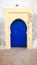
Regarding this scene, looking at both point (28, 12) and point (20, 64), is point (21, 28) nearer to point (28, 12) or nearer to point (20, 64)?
point (28, 12)

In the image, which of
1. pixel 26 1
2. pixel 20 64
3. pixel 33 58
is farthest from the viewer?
pixel 26 1

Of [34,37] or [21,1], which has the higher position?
[21,1]

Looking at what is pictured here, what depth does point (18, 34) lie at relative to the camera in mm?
11844

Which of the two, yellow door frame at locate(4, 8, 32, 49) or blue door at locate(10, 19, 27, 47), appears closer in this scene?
yellow door frame at locate(4, 8, 32, 49)

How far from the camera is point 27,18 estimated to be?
11453 millimetres

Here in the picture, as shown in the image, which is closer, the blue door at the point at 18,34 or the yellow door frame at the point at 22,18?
the yellow door frame at the point at 22,18

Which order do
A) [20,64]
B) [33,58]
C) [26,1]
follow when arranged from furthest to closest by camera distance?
[26,1] → [33,58] → [20,64]

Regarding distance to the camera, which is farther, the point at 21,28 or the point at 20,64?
the point at 21,28

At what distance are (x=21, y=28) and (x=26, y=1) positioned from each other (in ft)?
5.97

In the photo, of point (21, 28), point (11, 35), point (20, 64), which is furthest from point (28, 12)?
point (20, 64)

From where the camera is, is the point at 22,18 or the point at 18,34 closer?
the point at 22,18

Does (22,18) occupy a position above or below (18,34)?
above

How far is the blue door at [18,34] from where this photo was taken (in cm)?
1177

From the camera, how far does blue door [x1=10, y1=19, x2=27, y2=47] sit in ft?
38.6
